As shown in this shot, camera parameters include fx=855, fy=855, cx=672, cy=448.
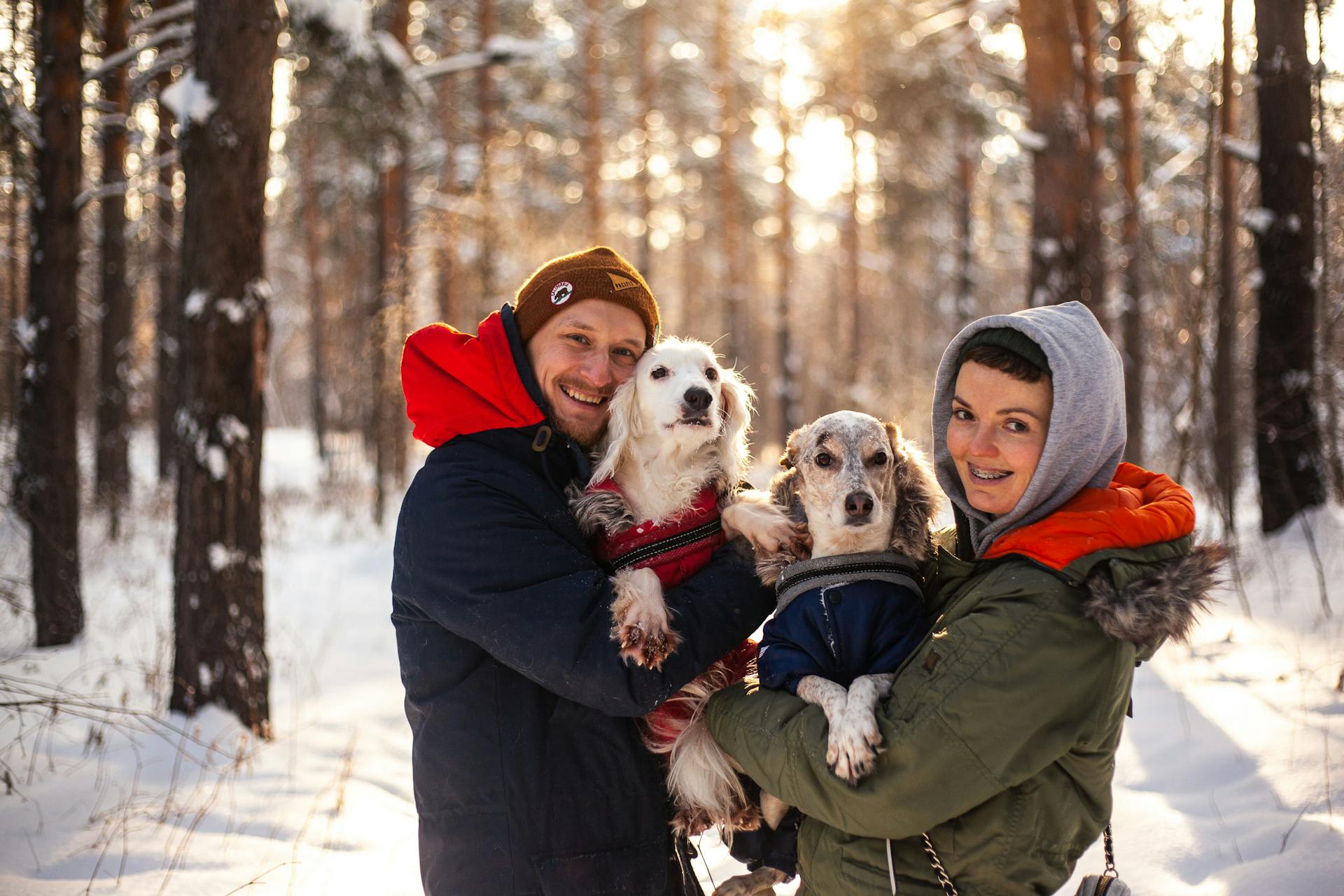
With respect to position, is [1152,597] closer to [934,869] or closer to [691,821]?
[934,869]

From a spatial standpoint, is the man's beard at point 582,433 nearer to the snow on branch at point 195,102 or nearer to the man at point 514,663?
the man at point 514,663

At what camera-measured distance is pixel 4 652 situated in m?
6.36

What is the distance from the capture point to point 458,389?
228 centimetres

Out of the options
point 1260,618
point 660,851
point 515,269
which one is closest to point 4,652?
point 660,851

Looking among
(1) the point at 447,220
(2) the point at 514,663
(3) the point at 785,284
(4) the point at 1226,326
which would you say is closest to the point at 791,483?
(2) the point at 514,663

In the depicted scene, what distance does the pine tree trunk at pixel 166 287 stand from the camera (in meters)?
11.0

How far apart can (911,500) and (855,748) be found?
920mm

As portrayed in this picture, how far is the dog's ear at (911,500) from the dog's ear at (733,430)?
1.92 feet

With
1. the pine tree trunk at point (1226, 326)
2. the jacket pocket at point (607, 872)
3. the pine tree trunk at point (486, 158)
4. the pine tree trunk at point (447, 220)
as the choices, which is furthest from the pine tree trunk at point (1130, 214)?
the jacket pocket at point (607, 872)

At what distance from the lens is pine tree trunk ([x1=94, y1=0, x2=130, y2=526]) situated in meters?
9.69

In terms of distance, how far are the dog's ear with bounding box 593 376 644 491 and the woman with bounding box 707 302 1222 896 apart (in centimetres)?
98

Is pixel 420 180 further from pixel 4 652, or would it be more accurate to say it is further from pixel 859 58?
pixel 4 652

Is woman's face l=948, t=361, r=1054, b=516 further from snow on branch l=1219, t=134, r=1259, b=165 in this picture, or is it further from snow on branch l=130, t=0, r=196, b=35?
snow on branch l=130, t=0, r=196, b=35

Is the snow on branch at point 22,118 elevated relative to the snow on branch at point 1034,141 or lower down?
elevated
